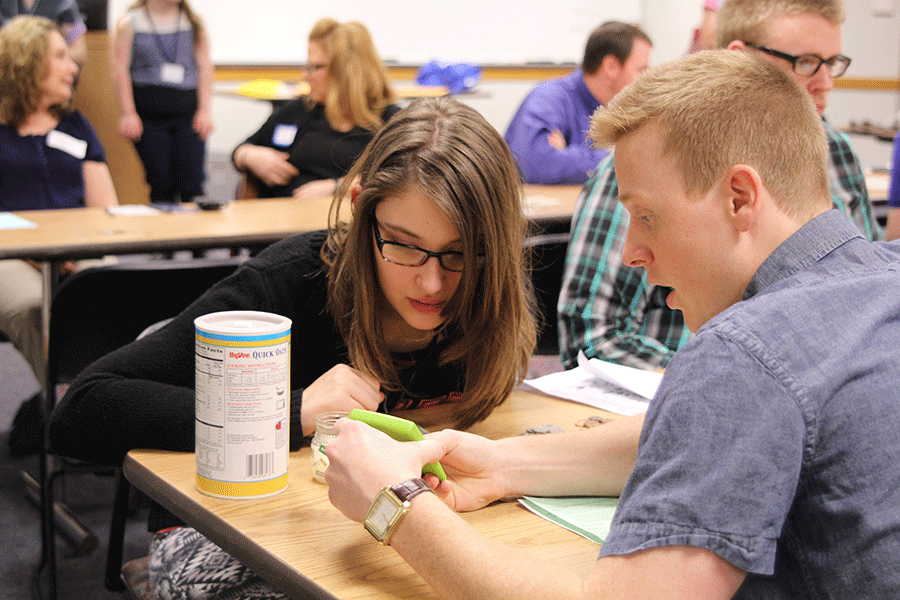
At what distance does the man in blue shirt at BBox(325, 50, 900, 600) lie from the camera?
720 mm

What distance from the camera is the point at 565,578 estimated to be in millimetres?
805

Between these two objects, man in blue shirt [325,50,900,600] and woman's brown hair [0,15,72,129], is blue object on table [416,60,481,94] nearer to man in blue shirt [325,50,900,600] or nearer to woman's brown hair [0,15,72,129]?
woman's brown hair [0,15,72,129]

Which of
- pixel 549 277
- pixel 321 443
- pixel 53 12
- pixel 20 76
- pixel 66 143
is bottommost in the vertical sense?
pixel 549 277

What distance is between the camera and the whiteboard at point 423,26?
732 centimetres

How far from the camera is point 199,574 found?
126 cm

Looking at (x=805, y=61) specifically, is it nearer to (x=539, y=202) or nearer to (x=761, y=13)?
(x=761, y=13)

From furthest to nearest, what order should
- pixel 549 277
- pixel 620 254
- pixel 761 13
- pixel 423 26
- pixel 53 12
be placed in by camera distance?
pixel 423 26 → pixel 53 12 → pixel 549 277 → pixel 761 13 → pixel 620 254

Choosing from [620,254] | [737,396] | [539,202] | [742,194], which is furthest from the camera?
[539,202]

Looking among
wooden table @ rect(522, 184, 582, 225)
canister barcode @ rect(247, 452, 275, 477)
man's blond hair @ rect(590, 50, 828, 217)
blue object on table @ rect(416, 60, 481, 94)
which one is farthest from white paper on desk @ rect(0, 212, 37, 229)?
blue object on table @ rect(416, 60, 481, 94)

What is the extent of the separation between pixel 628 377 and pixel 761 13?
43.6 inches

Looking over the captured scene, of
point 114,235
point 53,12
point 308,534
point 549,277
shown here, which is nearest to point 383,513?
point 308,534

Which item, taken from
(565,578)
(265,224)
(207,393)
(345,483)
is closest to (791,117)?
(565,578)

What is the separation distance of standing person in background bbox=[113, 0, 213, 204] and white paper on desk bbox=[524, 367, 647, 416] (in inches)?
174

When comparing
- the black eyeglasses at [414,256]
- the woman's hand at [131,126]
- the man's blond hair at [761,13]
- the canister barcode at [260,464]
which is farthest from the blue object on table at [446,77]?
the canister barcode at [260,464]
